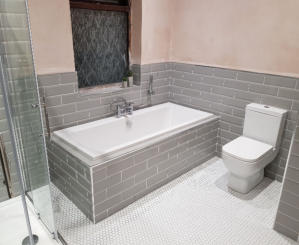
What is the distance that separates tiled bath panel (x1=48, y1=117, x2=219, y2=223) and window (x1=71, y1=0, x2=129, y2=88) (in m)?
1.05

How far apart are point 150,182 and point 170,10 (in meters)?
2.27

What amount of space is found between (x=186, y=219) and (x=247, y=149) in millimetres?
958

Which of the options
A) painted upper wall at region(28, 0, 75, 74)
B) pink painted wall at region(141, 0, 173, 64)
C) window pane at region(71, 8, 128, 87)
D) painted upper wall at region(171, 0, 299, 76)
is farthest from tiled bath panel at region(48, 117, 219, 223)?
pink painted wall at region(141, 0, 173, 64)

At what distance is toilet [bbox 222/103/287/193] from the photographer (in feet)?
8.12

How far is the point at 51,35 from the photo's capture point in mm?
2426

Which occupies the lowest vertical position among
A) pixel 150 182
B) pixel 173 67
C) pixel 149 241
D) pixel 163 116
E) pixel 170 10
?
pixel 149 241

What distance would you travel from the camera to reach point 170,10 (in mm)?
3373

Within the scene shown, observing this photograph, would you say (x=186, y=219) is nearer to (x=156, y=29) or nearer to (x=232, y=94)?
(x=232, y=94)

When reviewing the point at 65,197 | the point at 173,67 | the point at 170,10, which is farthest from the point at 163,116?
the point at 65,197

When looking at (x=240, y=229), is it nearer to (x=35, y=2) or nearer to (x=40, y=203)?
(x=40, y=203)

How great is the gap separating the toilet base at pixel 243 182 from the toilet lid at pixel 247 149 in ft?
0.84

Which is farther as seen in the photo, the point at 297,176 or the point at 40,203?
the point at 40,203

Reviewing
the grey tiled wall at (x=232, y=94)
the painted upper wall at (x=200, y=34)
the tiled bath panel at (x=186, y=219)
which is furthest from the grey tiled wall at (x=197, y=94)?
the tiled bath panel at (x=186, y=219)

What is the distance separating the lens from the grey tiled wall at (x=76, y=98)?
2.56 m
